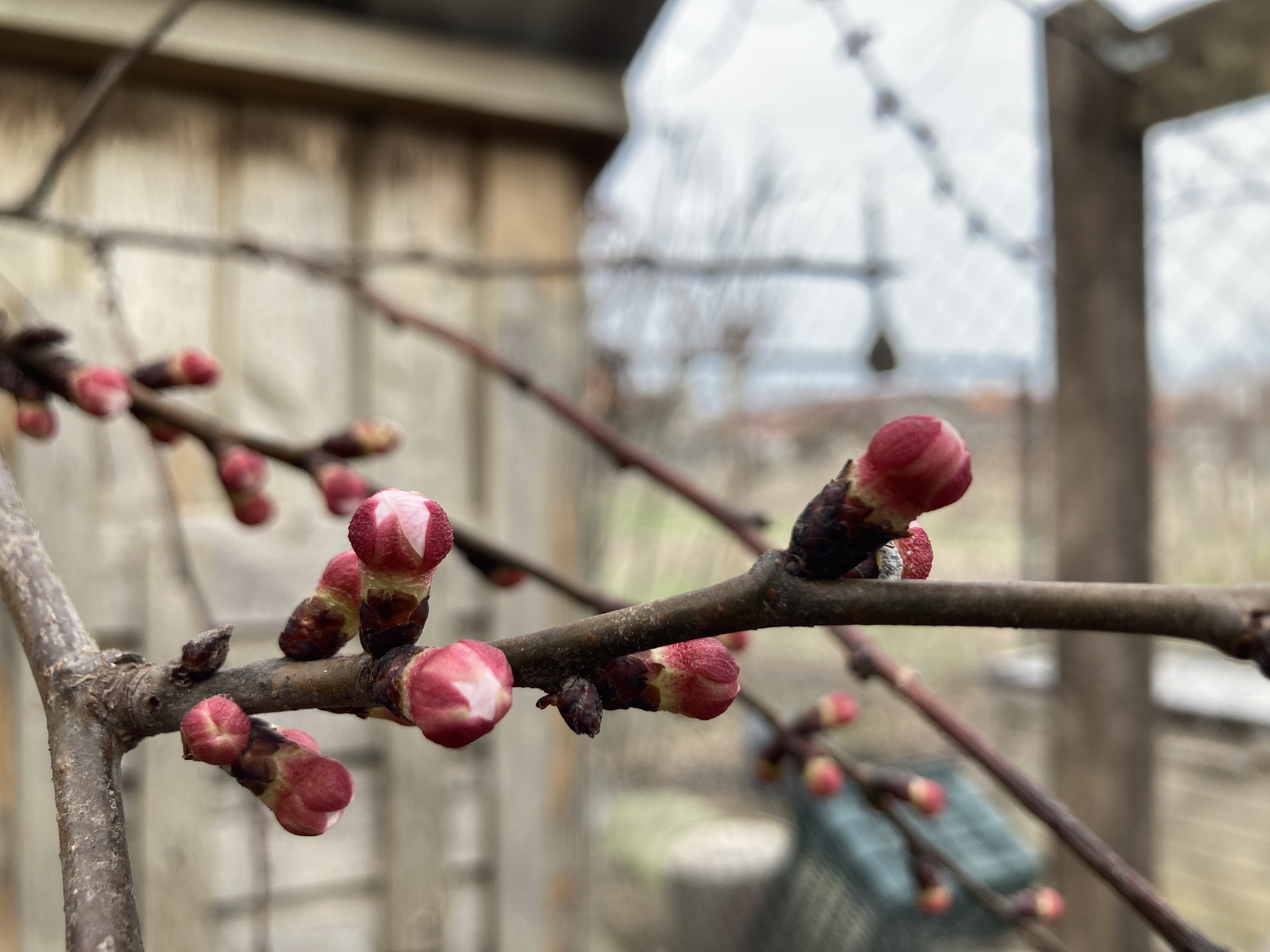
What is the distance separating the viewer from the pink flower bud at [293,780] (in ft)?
1.14

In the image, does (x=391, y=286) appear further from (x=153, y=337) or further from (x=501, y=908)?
(x=501, y=908)

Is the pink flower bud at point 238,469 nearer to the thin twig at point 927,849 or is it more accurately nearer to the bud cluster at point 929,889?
the thin twig at point 927,849

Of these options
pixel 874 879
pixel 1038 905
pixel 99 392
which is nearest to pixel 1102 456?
pixel 1038 905

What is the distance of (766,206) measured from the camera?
12.6 ft

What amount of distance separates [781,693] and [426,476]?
3481 millimetres

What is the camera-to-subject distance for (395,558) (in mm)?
297

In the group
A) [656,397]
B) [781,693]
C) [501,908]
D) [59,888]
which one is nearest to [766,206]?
[656,397]

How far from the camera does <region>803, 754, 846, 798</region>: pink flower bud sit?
0.74 meters

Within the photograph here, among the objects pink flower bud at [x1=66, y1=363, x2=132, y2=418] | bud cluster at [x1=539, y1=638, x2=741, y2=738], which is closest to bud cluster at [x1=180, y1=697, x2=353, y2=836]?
bud cluster at [x1=539, y1=638, x2=741, y2=738]

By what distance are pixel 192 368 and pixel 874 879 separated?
7.99ft

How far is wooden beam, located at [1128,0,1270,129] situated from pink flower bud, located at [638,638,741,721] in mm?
1409

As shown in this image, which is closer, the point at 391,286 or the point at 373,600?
the point at 373,600

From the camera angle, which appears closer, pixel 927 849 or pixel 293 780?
pixel 293 780

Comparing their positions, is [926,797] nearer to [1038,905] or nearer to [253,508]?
[1038,905]
